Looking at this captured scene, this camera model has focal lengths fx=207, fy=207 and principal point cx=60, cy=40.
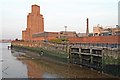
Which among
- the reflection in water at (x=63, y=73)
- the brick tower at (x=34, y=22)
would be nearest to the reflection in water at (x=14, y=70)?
the reflection in water at (x=63, y=73)

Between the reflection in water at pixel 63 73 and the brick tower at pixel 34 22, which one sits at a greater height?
the brick tower at pixel 34 22

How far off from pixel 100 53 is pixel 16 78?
15.7 metres

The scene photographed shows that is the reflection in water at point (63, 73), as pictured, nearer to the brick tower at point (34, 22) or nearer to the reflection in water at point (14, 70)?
the reflection in water at point (14, 70)

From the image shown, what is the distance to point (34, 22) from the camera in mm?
124062

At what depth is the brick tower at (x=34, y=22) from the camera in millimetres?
123312

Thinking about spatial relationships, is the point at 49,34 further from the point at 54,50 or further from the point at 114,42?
the point at 114,42

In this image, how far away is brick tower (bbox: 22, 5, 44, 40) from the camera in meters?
123

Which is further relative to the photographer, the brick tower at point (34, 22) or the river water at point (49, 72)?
the brick tower at point (34, 22)

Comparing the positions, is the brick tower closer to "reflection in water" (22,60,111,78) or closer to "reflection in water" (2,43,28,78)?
"reflection in water" (2,43,28,78)

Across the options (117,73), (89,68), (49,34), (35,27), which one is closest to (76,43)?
(89,68)

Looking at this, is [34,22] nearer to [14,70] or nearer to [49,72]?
[14,70]

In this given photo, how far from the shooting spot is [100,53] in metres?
37.1

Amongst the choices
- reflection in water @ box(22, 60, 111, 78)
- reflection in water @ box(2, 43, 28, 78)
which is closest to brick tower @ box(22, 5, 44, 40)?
reflection in water @ box(2, 43, 28, 78)

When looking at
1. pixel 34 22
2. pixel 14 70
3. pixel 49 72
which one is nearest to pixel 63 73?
pixel 49 72
